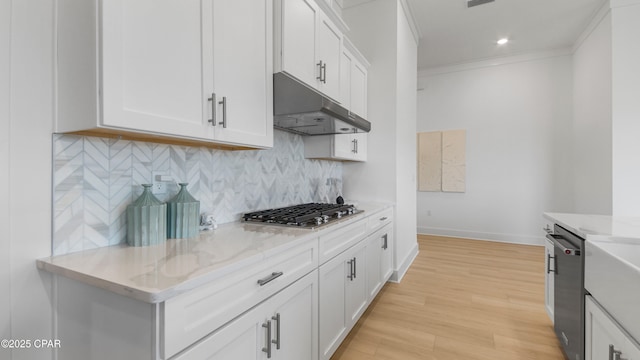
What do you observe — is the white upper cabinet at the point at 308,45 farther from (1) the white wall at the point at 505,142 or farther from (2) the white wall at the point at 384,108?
(1) the white wall at the point at 505,142

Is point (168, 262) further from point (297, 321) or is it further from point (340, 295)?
point (340, 295)

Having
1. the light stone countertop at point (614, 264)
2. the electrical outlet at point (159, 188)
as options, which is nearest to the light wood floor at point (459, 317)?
the light stone countertop at point (614, 264)

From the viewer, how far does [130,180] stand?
1.30 metres

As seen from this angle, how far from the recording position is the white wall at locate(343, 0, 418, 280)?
315cm

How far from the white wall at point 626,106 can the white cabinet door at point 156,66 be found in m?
4.34

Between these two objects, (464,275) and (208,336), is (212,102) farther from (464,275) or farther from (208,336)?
(464,275)

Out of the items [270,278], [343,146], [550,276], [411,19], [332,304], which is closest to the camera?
[270,278]

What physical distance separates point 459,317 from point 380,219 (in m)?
1.04

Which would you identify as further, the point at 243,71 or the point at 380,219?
the point at 380,219

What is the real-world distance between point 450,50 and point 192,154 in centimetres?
465

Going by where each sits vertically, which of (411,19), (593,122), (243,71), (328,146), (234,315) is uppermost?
(411,19)

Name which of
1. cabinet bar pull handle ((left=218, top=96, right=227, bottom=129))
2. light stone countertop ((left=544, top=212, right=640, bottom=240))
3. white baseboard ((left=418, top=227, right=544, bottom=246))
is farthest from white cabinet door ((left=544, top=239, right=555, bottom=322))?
white baseboard ((left=418, top=227, right=544, bottom=246))

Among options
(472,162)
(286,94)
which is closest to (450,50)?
(472,162)

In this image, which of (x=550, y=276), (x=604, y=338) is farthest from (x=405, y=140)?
(x=604, y=338)
